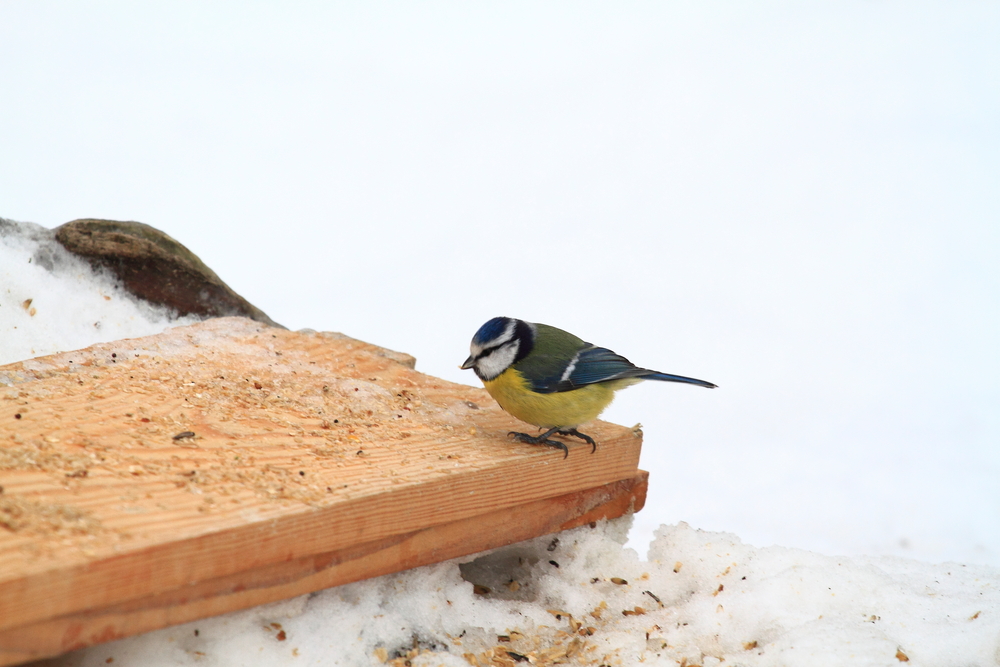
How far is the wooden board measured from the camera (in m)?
1.62

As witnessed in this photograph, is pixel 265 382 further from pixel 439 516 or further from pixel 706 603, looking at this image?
pixel 706 603

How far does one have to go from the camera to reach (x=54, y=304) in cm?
364

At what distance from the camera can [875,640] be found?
217cm

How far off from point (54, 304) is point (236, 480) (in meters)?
2.10

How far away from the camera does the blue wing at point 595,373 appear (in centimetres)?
260

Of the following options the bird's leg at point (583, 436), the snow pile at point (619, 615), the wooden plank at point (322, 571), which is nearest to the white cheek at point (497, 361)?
the bird's leg at point (583, 436)

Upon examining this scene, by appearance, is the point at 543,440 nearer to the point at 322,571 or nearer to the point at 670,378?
the point at 670,378

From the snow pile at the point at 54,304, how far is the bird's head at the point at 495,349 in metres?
1.83

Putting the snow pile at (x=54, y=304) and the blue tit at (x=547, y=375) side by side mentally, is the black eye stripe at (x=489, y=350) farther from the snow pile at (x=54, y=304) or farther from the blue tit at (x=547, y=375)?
the snow pile at (x=54, y=304)

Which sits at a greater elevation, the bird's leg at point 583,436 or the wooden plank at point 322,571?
the bird's leg at point 583,436

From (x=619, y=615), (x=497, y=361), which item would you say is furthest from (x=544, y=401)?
(x=619, y=615)

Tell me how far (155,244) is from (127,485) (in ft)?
7.61

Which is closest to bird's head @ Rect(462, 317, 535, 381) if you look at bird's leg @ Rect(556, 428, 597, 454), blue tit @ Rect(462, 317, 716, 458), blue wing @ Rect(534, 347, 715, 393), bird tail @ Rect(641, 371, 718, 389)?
blue tit @ Rect(462, 317, 716, 458)

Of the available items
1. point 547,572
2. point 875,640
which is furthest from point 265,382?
point 875,640
